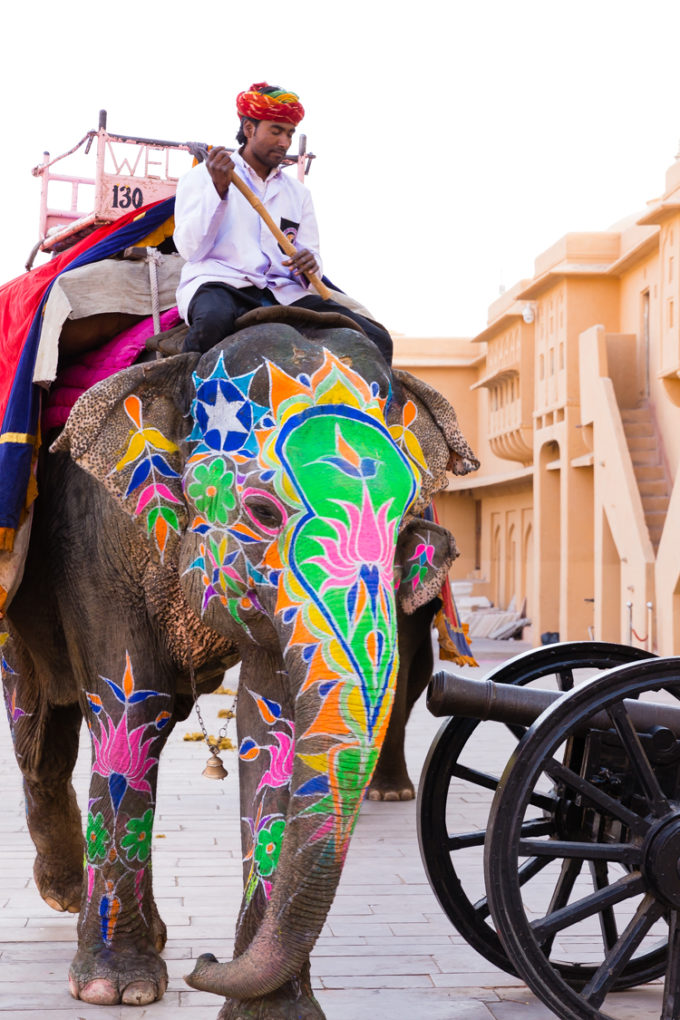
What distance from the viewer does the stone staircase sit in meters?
16.3

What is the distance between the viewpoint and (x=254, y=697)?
3.66 meters

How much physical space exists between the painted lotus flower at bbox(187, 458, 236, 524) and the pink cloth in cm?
84

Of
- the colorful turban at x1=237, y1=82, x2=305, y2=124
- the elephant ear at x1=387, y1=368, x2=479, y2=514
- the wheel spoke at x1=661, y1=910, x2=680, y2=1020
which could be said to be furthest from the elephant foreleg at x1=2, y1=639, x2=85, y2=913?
the wheel spoke at x1=661, y1=910, x2=680, y2=1020

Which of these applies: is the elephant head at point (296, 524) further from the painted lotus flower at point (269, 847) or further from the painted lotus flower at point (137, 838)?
the painted lotus flower at point (137, 838)

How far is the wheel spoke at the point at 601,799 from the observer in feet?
11.6

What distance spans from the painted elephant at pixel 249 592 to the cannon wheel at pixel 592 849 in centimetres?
50

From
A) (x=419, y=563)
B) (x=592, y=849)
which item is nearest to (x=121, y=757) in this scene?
(x=419, y=563)

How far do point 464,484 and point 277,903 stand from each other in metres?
25.7

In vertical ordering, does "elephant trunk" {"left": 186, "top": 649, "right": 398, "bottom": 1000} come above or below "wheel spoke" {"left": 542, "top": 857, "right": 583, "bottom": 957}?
above

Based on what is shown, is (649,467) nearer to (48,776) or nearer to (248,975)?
(48,776)

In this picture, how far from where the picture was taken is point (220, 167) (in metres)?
3.97

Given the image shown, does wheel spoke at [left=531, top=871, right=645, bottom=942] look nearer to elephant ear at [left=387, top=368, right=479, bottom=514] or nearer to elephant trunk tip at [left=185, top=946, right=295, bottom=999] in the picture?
elephant trunk tip at [left=185, top=946, right=295, bottom=999]

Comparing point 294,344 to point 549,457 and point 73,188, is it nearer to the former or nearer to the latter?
point 73,188

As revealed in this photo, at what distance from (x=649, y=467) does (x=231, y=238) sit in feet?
44.6
